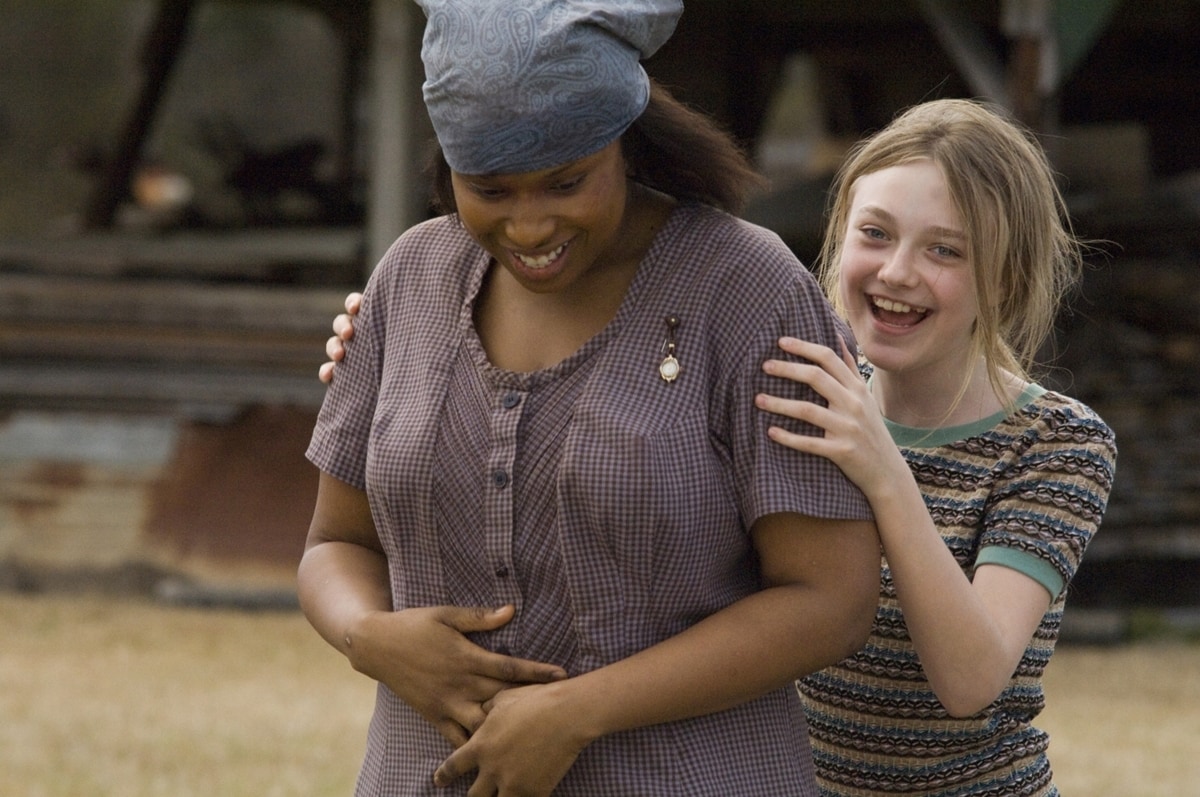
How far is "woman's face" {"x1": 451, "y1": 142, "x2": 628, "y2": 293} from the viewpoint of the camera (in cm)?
172

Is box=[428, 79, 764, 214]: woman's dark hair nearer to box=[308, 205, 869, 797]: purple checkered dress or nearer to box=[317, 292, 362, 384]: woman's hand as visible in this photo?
box=[308, 205, 869, 797]: purple checkered dress

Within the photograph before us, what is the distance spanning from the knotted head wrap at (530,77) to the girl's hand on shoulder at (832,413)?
301 mm

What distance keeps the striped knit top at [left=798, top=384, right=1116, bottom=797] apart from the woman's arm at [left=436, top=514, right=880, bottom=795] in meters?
0.44

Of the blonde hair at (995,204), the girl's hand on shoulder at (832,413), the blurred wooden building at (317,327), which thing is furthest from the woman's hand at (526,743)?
the blurred wooden building at (317,327)

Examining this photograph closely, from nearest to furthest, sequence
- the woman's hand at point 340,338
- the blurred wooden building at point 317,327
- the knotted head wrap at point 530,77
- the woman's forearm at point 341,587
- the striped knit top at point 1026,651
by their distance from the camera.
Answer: the knotted head wrap at point 530,77
the woman's forearm at point 341,587
the woman's hand at point 340,338
the striped knit top at point 1026,651
the blurred wooden building at point 317,327

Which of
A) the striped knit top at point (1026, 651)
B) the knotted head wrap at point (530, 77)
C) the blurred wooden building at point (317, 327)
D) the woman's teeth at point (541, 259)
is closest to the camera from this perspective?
the knotted head wrap at point (530, 77)

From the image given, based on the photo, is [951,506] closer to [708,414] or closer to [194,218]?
[708,414]

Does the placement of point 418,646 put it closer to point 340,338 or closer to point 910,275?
point 340,338

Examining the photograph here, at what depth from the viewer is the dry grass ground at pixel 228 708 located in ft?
16.8

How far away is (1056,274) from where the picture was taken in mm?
2479

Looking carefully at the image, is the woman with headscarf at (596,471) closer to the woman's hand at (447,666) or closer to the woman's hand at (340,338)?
the woman's hand at (447,666)

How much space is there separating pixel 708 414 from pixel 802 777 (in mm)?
424

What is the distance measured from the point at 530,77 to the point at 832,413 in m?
0.46

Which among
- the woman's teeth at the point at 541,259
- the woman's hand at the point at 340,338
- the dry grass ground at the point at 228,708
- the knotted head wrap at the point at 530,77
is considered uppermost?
the knotted head wrap at the point at 530,77
